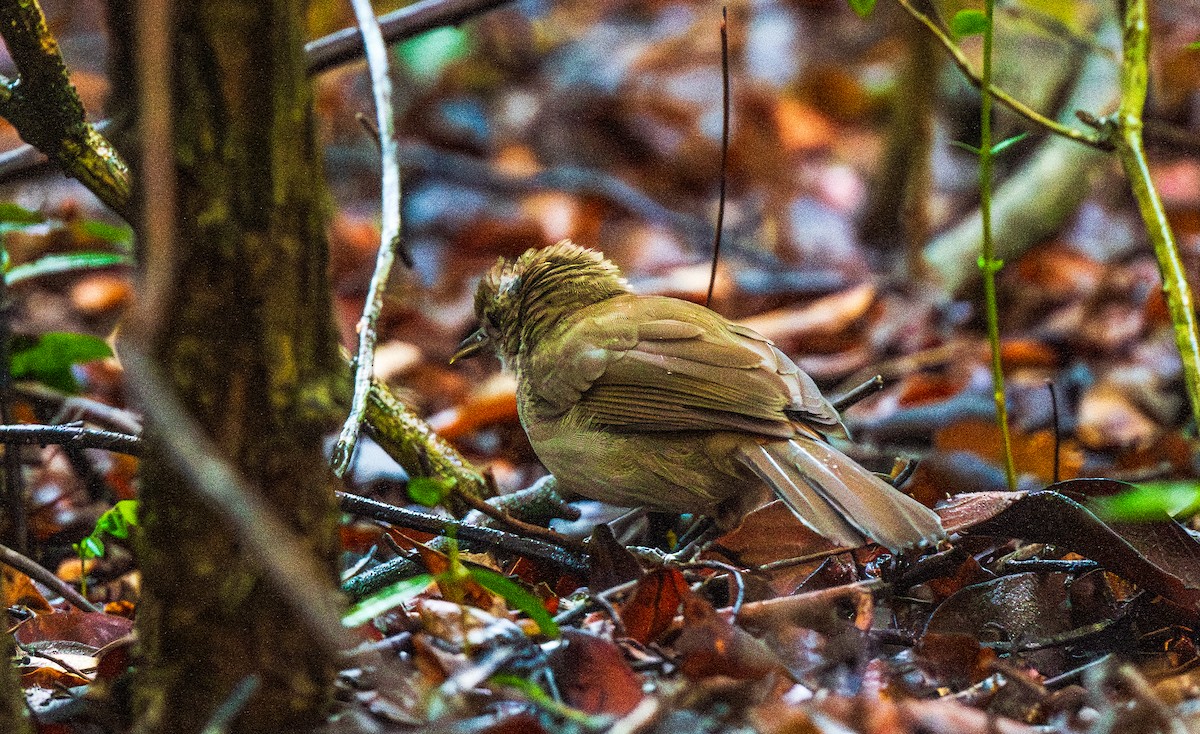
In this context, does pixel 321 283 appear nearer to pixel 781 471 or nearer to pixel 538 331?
pixel 781 471

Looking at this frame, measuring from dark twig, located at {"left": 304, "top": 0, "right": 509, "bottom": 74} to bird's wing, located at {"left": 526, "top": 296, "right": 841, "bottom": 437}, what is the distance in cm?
107

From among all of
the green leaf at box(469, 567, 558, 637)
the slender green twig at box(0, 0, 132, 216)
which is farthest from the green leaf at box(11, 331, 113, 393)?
the green leaf at box(469, 567, 558, 637)

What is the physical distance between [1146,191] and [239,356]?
2592 millimetres

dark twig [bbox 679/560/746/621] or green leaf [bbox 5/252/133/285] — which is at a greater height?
A: green leaf [bbox 5/252/133/285]

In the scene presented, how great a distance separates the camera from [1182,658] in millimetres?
2660

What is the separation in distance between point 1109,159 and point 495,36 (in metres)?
5.34

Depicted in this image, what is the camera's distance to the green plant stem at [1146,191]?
3.20 metres

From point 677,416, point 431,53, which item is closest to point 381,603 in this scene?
point 677,416

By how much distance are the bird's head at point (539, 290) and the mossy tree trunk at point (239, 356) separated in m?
2.44

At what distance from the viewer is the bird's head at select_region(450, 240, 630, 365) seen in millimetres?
4316

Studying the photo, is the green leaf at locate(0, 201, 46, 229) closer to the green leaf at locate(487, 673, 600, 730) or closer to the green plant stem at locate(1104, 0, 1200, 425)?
the green leaf at locate(487, 673, 600, 730)

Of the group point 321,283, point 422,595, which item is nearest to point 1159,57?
point 422,595

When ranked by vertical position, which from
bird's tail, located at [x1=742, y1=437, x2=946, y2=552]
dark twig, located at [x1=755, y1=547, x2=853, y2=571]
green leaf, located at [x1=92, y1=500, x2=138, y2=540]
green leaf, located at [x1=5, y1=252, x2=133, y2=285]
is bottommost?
dark twig, located at [x1=755, y1=547, x2=853, y2=571]

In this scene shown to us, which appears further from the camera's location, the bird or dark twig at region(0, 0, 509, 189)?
dark twig at region(0, 0, 509, 189)
